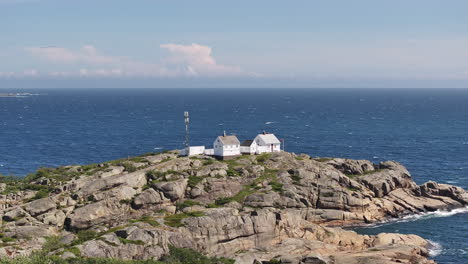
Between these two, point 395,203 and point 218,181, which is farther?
point 395,203

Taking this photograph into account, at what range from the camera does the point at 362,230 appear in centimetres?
9200

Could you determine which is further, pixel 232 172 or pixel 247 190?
pixel 232 172

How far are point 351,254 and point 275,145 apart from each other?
47.2m

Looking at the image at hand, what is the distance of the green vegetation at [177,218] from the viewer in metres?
79.1

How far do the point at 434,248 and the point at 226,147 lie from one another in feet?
150

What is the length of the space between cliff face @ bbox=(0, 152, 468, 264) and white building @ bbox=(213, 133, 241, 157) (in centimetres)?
400

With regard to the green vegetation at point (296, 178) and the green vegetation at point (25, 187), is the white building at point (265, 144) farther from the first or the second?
the green vegetation at point (25, 187)

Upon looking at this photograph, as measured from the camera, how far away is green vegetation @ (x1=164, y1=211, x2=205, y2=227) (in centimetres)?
7906

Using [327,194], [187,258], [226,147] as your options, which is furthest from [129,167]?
[327,194]

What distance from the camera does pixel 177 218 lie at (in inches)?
3209

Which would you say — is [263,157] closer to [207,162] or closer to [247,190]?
[207,162]

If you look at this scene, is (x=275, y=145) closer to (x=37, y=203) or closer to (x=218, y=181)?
(x=218, y=181)

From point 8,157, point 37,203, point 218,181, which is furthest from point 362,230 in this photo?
point 8,157

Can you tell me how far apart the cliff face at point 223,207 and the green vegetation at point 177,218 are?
0.69 ft
